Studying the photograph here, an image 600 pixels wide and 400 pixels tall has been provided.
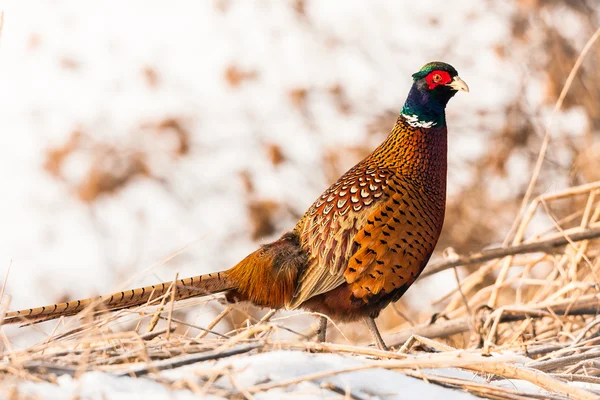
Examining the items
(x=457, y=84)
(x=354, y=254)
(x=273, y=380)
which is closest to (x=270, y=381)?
(x=273, y=380)

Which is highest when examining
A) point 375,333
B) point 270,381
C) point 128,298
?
point 128,298

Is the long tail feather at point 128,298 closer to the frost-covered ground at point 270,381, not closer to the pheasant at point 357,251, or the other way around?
the pheasant at point 357,251

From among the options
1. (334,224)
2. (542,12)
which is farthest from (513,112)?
(334,224)

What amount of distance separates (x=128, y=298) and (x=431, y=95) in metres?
1.80

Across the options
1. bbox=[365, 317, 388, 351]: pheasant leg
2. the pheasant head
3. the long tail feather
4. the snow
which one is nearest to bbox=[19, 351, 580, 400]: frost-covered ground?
the snow

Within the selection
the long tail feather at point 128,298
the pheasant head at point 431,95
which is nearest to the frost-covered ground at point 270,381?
the long tail feather at point 128,298

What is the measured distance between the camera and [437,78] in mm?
4012

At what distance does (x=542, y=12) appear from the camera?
25.0 feet

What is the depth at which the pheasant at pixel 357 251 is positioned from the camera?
3678 millimetres

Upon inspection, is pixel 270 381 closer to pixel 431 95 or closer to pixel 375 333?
pixel 375 333

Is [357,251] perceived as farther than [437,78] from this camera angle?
No

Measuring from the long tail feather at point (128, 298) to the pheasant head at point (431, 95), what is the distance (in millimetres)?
1213

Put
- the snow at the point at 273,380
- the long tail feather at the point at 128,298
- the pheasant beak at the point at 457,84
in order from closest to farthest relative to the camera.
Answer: the snow at the point at 273,380 → the long tail feather at the point at 128,298 → the pheasant beak at the point at 457,84

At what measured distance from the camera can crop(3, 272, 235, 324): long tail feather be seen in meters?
2.64
